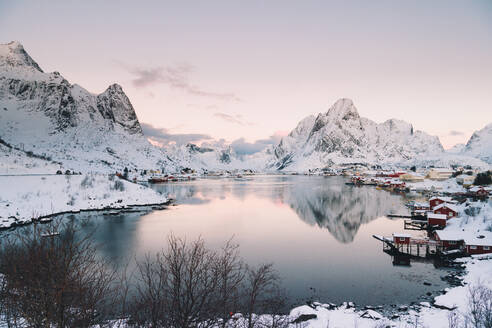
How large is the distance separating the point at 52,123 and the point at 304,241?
569 ft

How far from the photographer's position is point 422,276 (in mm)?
22750

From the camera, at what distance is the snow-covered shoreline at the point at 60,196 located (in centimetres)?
4144

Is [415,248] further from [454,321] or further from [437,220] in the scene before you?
[454,321]

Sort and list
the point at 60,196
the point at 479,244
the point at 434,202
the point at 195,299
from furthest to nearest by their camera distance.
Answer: the point at 60,196 → the point at 434,202 → the point at 479,244 → the point at 195,299

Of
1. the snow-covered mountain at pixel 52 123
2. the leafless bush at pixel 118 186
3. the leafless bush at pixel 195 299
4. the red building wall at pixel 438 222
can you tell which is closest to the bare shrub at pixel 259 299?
the leafless bush at pixel 195 299

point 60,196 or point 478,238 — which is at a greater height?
point 60,196

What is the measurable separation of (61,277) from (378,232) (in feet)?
125

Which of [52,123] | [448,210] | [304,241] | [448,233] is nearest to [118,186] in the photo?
[304,241]

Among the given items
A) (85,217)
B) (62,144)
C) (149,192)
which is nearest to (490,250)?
(85,217)

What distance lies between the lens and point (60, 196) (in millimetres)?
51125

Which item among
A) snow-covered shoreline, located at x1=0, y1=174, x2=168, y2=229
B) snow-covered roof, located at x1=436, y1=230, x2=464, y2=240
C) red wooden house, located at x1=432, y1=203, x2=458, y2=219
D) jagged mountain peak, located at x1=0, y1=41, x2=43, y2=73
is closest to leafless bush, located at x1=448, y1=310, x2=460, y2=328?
snow-covered roof, located at x1=436, y1=230, x2=464, y2=240

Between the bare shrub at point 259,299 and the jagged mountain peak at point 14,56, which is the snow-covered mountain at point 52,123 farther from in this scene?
the bare shrub at point 259,299

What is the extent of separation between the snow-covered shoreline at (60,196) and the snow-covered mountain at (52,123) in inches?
2488

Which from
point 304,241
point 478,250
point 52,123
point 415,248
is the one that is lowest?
point 415,248
